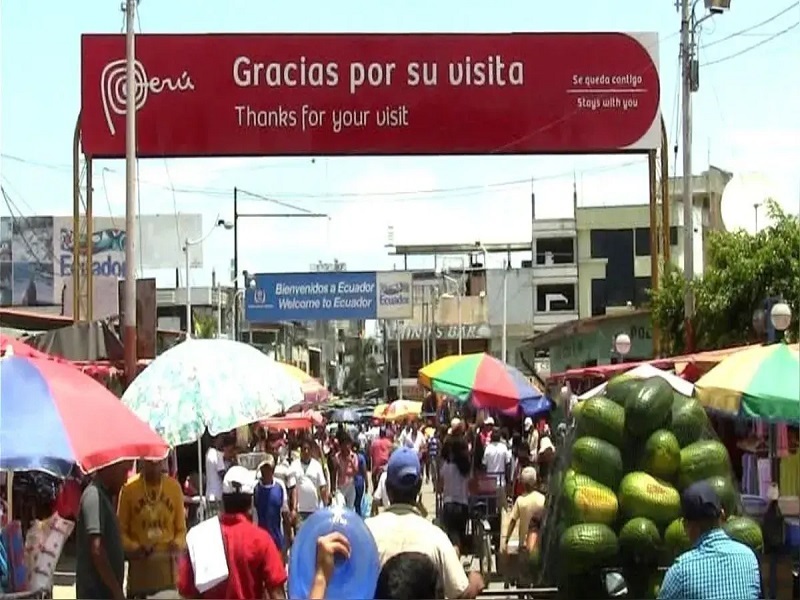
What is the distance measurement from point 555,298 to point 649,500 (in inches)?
2515

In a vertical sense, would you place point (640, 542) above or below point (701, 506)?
below

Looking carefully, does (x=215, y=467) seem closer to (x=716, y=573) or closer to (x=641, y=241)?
(x=716, y=573)

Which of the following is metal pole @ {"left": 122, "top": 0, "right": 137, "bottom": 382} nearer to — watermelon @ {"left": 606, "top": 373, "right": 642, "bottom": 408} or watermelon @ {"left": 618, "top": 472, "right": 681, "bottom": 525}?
watermelon @ {"left": 606, "top": 373, "right": 642, "bottom": 408}

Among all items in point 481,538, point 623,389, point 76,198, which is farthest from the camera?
point 76,198

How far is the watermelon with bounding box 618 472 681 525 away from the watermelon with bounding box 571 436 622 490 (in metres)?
0.16

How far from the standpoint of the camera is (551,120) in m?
20.1

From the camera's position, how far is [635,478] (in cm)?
875

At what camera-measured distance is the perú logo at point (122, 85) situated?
782 inches

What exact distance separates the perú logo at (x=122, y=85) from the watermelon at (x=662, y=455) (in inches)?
501

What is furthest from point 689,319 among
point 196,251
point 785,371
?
point 196,251

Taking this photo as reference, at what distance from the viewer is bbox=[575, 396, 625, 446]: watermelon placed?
29.7ft

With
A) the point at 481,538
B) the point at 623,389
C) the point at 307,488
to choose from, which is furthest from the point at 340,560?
the point at 307,488

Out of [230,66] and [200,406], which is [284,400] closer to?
[200,406]

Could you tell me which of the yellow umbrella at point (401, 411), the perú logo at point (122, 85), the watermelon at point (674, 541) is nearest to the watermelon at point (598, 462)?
the watermelon at point (674, 541)
